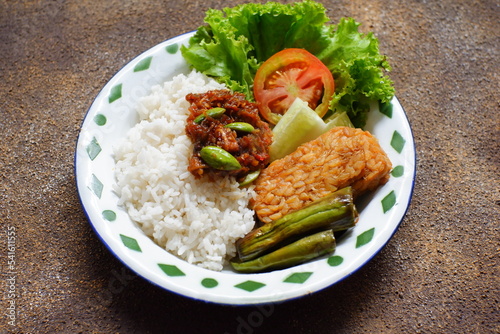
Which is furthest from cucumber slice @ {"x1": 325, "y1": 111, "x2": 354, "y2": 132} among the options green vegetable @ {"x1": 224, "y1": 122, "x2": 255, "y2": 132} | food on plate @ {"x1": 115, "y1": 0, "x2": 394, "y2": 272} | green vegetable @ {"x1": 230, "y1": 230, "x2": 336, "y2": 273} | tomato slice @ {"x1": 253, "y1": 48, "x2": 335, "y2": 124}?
green vegetable @ {"x1": 230, "y1": 230, "x2": 336, "y2": 273}

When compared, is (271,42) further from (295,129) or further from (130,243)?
(130,243)

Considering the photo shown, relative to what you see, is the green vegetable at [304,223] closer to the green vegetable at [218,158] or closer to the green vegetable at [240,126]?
the green vegetable at [218,158]

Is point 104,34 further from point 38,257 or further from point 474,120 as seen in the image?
point 474,120

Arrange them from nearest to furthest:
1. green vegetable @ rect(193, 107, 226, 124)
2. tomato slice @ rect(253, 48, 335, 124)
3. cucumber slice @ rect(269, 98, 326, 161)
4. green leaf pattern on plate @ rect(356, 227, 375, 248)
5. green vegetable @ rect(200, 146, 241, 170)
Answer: green leaf pattern on plate @ rect(356, 227, 375, 248), green vegetable @ rect(200, 146, 241, 170), green vegetable @ rect(193, 107, 226, 124), cucumber slice @ rect(269, 98, 326, 161), tomato slice @ rect(253, 48, 335, 124)

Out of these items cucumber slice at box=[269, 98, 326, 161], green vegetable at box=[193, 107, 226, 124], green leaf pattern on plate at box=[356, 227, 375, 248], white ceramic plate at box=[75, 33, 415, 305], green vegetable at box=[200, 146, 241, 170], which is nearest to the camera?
white ceramic plate at box=[75, 33, 415, 305]

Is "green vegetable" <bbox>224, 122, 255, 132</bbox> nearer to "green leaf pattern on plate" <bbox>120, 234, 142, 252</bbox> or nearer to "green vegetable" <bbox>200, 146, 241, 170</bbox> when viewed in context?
"green vegetable" <bbox>200, 146, 241, 170</bbox>

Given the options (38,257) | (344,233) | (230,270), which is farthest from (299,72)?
(38,257)

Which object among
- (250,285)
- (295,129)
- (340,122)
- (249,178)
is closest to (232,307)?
(250,285)
